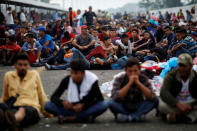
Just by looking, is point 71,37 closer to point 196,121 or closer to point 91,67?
point 91,67

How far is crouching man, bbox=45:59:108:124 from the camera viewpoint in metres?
4.53

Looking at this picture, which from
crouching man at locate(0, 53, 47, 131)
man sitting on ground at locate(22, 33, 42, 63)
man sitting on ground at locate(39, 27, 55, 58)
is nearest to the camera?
crouching man at locate(0, 53, 47, 131)

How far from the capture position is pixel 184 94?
15.3 ft

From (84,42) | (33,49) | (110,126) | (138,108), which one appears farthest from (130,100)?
(33,49)

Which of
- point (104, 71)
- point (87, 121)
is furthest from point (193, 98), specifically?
point (104, 71)

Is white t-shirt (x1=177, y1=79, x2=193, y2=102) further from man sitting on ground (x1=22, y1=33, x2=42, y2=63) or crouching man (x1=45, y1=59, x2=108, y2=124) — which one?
man sitting on ground (x1=22, y1=33, x2=42, y2=63)

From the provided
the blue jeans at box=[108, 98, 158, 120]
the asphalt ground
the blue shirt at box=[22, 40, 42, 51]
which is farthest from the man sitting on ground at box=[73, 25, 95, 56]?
the blue jeans at box=[108, 98, 158, 120]

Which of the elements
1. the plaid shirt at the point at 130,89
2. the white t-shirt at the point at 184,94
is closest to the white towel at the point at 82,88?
the plaid shirt at the point at 130,89

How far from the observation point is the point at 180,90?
463 centimetres

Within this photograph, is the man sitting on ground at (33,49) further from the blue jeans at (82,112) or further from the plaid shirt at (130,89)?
the plaid shirt at (130,89)

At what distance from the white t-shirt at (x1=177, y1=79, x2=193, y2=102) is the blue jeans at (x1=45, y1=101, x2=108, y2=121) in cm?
121

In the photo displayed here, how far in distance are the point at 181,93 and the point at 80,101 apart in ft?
5.33

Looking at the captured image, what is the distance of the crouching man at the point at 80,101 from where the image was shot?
453 centimetres

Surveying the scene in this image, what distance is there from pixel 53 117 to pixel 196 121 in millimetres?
2362
